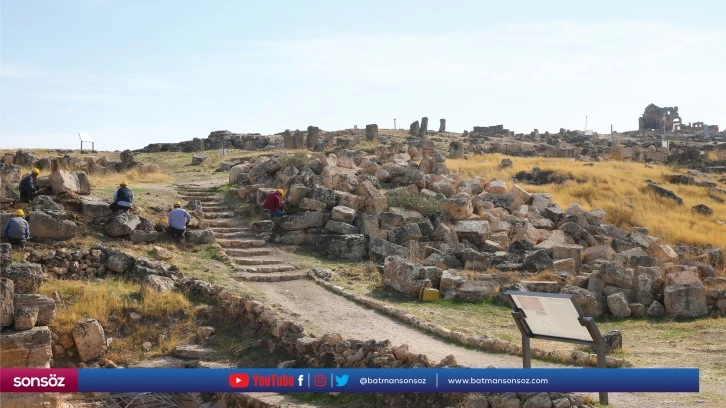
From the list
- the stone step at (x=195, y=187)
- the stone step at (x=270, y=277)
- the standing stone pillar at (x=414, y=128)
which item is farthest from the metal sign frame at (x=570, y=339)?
the standing stone pillar at (x=414, y=128)

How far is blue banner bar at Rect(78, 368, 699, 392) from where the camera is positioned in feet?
18.4

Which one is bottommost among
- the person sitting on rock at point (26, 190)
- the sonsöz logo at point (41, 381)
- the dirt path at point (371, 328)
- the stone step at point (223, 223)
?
the dirt path at point (371, 328)

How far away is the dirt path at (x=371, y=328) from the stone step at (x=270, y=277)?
17 cm

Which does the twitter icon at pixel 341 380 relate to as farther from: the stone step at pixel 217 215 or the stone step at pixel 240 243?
the stone step at pixel 217 215

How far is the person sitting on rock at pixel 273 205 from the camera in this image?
1977 centimetres

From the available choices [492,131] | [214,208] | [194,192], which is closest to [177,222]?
[214,208]

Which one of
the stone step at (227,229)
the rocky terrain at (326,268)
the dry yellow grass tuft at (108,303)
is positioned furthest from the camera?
the stone step at (227,229)

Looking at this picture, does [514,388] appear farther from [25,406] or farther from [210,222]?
[210,222]

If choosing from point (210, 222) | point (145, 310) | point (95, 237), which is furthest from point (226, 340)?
point (210, 222)

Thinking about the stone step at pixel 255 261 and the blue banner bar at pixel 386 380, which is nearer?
the blue banner bar at pixel 386 380

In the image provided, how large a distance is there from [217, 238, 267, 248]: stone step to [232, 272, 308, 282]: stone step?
6.89ft

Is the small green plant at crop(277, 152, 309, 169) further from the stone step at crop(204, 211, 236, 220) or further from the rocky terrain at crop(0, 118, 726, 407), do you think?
the stone step at crop(204, 211, 236, 220)

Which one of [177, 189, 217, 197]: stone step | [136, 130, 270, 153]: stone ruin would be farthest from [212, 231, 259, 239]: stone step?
[136, 130, 270, 153]: stone ruin

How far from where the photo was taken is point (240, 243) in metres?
18.6
